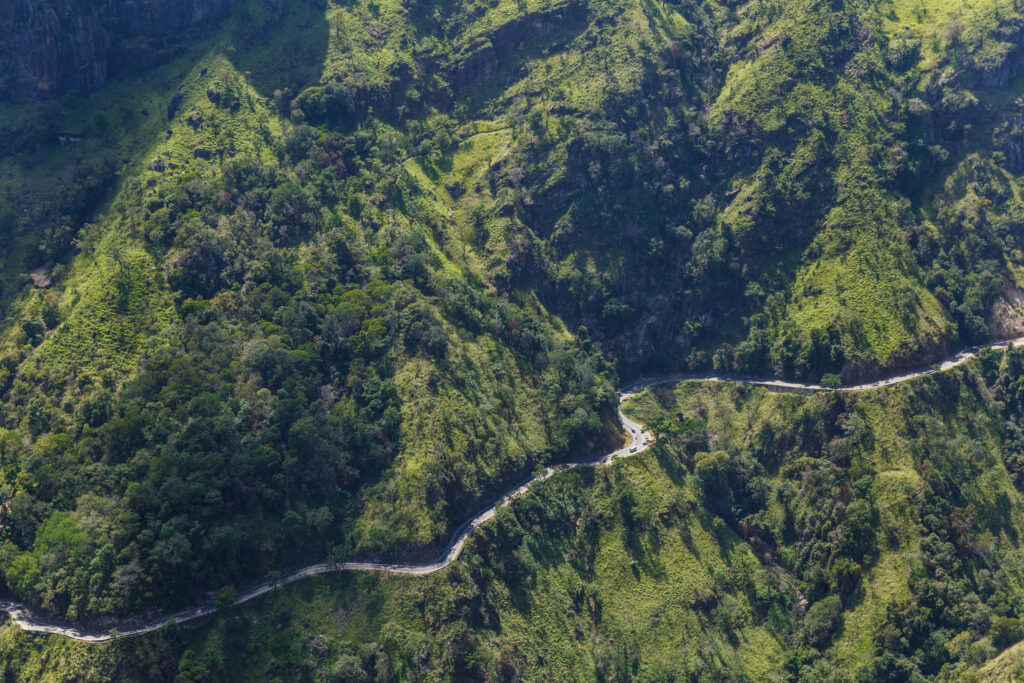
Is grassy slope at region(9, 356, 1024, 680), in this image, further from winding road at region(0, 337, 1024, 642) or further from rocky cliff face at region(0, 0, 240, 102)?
rocky cliff face at region(0, 0, 240, 102)

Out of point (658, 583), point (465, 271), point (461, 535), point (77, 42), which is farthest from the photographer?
point (77, 42)

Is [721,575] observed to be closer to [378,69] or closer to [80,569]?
[80,569]

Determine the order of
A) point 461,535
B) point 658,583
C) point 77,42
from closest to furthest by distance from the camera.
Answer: point 461,535 < point 658,583 < point 77,42

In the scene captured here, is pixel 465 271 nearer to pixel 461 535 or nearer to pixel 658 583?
pixel 461 535

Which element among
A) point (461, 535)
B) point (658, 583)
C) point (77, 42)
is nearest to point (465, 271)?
point (461, 535)

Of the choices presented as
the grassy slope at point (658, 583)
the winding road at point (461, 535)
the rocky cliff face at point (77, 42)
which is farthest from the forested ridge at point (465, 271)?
the winding road at point (461, 535)

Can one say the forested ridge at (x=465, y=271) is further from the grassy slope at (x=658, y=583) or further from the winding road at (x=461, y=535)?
the winding road at (x=461, y=535)

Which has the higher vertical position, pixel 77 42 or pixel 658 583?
pixel 77 42
